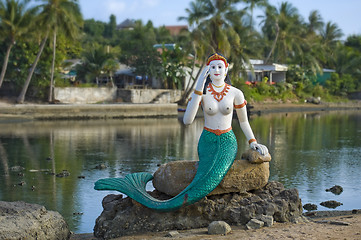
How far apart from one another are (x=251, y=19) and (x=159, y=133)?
31571 millimetres

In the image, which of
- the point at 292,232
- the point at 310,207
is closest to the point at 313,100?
the point at 310,207

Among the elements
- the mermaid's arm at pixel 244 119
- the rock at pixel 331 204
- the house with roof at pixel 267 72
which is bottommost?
the rock at pixel 331 204

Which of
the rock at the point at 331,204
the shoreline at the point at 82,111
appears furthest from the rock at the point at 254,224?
the shoreline at the point at 82,111

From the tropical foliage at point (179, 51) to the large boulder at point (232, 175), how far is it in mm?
29697

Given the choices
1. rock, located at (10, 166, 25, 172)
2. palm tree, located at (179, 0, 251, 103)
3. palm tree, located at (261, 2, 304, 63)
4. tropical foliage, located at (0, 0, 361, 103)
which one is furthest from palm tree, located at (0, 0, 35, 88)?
palm tree, located at (261, 2, 304, 63)

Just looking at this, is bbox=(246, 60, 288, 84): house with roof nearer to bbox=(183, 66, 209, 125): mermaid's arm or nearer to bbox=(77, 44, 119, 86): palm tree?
bbox=(77, 44, 119, 86): palm tree

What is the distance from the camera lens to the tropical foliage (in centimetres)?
3791

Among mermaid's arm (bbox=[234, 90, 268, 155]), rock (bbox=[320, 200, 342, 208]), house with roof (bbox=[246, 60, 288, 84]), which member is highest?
house with roof (bbox=[246, 60, 288, 84])

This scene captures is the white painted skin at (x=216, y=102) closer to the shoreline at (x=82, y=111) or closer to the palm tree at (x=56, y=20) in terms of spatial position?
the shoreline at (x=82, y=111)

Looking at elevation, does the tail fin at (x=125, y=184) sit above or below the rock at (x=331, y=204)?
above

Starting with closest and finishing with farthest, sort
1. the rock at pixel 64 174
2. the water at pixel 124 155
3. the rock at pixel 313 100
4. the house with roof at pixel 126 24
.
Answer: the water at pixel 124 155 → the rock at pixel 64 174 → the rock at pixel 313 100 → the house with roof at pixel 126 24

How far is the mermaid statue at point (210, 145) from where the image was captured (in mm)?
8547

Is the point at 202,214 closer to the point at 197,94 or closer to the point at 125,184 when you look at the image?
the point at 125,184

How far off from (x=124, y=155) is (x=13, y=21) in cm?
1941
